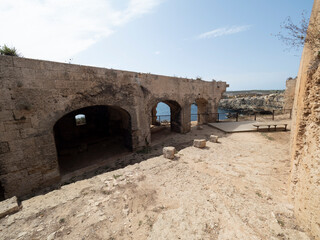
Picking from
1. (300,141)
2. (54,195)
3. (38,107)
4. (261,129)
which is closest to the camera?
(300,141)

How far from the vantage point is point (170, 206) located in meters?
3.04

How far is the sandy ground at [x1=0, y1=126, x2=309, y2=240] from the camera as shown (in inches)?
96.7

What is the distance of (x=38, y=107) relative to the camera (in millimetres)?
4449

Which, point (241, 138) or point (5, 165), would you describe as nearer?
point (5, 165)

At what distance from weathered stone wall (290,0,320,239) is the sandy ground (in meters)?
0.32

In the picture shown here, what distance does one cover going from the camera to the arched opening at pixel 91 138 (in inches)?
274

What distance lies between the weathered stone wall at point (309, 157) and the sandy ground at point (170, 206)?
32 cm

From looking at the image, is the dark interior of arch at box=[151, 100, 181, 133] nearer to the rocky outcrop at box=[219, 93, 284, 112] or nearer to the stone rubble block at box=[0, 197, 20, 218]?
the stone rubble block at box=[0, 197, 20, 218]

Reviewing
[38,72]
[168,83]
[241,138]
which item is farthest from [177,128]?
[38,72]

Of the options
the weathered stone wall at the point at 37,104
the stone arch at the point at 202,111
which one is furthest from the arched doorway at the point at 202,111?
the weathered stone wall at the point at 37,104

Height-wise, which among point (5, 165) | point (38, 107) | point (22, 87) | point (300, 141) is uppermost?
point (22, 87)

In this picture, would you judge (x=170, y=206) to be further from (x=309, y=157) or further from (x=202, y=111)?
(x=202, y=111)

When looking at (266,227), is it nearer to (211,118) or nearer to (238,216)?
(238,216)

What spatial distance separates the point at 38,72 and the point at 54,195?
393cm
